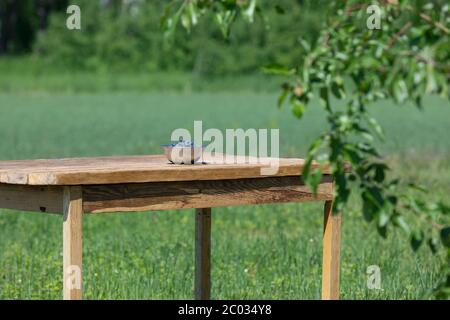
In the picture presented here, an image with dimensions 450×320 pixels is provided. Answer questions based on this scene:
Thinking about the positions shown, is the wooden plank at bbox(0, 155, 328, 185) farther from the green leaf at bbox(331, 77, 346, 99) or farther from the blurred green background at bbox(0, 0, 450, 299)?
the green leaf at bbox(331, 77, 346, 99)

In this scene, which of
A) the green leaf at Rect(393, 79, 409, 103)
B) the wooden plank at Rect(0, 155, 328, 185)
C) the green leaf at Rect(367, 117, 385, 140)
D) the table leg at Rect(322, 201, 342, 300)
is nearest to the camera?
the green leaf at Rect(393, 79, 409, 103)

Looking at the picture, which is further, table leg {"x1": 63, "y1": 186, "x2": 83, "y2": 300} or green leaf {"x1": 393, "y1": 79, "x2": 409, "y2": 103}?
table leg {"x1": 63, "y1": 186, "x2": 83, "y2": 300}

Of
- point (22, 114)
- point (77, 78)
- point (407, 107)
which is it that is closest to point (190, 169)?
point (22, 114)

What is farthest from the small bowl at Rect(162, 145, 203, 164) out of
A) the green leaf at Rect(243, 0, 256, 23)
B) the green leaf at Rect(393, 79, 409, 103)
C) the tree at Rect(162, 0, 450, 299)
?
the green leaf at Rect(393, 79, 409, 103)

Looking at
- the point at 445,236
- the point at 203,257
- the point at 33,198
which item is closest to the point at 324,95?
the point at 445,236

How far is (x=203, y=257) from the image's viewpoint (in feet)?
21.4

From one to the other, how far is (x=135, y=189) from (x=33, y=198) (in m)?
0.42

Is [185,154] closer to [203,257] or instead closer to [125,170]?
[125,170]

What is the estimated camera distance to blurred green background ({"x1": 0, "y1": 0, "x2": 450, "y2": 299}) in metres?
7.19

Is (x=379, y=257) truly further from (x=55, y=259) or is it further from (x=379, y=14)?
(x=379, y=14)

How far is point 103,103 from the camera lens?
28969mm

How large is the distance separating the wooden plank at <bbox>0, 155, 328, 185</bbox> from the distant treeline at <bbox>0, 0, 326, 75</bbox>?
110 ft

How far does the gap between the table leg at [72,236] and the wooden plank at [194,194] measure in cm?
7

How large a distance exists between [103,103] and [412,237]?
83.6ft
